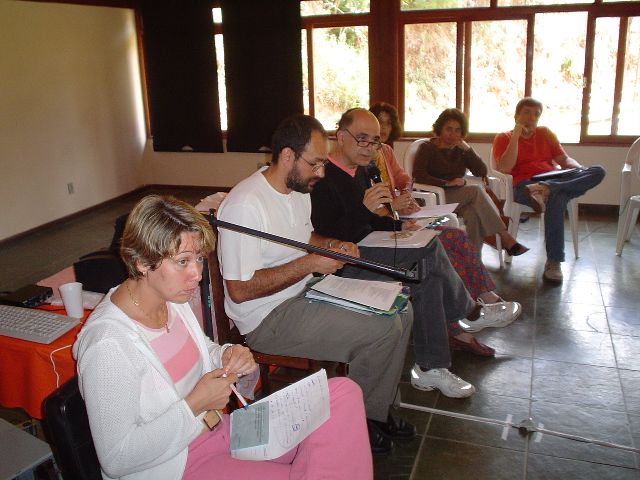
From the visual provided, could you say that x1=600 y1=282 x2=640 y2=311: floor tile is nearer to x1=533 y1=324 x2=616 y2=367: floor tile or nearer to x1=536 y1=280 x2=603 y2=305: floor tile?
x1=536 y1=280 x2=603 y2=305: floor tile

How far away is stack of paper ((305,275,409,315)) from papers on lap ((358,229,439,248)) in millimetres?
321

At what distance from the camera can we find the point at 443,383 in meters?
2.55

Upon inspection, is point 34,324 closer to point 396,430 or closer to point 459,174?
point 396,430

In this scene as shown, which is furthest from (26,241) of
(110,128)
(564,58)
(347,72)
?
(564,58)

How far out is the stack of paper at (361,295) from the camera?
79.7 inches

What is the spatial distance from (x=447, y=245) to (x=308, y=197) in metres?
1.01

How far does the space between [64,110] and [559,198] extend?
468 cm

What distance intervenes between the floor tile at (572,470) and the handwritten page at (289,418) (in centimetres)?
99

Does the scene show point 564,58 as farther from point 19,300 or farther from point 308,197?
point 19,300

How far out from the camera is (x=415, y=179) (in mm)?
4047

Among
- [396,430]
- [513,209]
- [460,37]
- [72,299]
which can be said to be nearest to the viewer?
[72,299]

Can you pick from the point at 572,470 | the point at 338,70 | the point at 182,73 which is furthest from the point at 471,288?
the point at 182,73

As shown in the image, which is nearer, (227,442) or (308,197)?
(227,442)

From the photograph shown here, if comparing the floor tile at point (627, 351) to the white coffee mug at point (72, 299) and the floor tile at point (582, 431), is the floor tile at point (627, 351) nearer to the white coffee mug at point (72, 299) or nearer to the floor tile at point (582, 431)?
the floor tile at point (582, 431)
